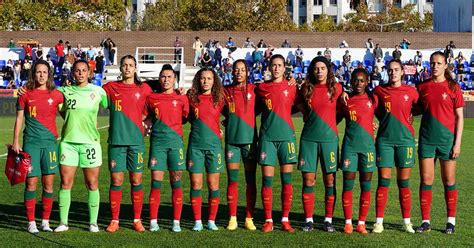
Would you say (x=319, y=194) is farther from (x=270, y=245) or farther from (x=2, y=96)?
(x=2, y=96)

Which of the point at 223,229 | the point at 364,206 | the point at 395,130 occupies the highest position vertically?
the point at 395,130

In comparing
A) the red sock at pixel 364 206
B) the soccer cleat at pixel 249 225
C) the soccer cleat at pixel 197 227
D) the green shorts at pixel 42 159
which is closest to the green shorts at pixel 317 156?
the red sock at pixel 364 206

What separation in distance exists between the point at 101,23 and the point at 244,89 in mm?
69083

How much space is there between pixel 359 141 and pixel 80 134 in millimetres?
3011

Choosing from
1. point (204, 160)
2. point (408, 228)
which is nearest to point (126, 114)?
point (204, 160)

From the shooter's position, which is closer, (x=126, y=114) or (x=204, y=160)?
(x=126, y=114)

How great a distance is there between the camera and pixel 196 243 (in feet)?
34.5

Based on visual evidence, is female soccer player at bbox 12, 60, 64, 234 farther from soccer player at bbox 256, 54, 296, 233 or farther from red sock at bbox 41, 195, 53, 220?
soccer player at bbox 256, 54, 296, 233

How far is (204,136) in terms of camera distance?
1127 centimetres

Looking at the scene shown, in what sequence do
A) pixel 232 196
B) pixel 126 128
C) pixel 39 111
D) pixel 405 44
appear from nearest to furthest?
pixel 39 111
pixel 126 128
pixel 232 196
pixel 405 44

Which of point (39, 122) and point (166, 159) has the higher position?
point (39, 122)

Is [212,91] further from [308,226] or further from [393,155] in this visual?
[393,155]

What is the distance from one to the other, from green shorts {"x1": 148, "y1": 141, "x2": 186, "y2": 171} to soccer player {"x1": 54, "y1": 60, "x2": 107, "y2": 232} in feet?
1.91

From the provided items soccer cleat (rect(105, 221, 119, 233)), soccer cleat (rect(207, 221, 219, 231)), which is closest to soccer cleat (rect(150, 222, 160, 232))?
soccer cleat (rect(105, 221, 119, 233))
